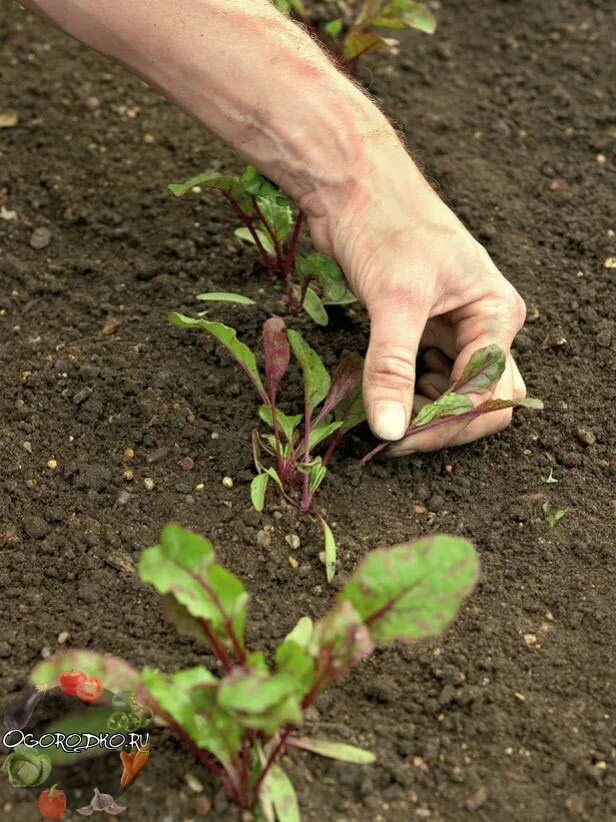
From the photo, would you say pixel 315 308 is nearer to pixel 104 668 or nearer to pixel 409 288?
pixel 409 288

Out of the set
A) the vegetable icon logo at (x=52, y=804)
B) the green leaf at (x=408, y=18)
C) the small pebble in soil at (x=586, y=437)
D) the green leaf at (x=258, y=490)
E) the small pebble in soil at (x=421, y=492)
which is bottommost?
the vegetable icon logo at (x=52, y=804)

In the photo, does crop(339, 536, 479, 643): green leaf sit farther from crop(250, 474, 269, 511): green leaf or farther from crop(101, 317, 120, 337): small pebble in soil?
crop(101, 317, 120, 337): small pebble in soil

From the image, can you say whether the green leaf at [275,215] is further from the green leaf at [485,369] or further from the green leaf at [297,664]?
the green leaf at [297,664]

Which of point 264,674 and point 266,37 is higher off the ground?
point 266,37

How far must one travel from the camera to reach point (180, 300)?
2488 millimetres

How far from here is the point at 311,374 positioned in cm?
212

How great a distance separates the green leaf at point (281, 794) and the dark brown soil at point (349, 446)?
0.06 meters

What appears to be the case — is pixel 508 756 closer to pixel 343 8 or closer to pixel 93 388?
pixel 93 388

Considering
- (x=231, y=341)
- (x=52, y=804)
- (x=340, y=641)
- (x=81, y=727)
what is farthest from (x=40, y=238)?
(x=340, y=641)

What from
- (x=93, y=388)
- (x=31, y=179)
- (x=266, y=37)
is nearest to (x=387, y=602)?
(x=93, y=388)

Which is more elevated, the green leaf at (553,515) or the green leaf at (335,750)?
the green leaf at (553,515)

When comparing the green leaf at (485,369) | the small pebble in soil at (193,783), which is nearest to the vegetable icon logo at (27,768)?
the small pebble in soil at (193,783)

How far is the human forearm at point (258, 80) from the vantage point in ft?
6.86

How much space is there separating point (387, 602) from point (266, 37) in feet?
3.97
